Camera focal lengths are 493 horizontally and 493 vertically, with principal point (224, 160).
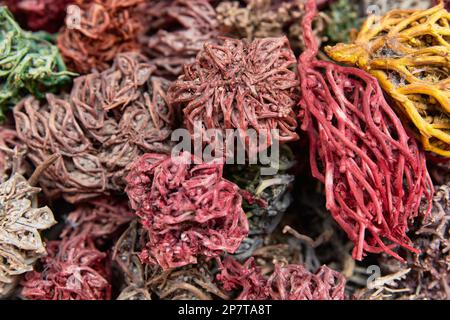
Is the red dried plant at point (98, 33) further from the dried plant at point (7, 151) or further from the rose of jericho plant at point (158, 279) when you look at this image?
the rose of jericho plant at point (158, 279)

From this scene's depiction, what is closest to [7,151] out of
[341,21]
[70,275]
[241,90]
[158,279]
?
[70,275]

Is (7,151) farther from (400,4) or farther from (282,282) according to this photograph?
(400,4)

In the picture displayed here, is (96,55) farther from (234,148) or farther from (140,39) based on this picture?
(234,148)

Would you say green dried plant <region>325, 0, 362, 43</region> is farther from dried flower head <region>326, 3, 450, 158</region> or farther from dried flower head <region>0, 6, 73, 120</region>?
dried flower head <region>0, 6, 73, 120</region>

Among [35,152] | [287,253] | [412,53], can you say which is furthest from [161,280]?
[412,53]

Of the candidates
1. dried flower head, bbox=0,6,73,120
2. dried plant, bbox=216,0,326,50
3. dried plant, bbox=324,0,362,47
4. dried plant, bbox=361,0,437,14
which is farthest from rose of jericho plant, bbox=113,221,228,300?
dried plant, bbox=361,0,437,14

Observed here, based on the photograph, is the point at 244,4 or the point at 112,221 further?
the point at 244,4

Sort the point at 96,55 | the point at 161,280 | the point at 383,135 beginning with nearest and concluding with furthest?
the point at 383,135 → the point at 161,280 → the point at 96,55

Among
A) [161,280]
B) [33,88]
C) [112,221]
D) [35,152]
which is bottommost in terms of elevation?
[161,280]
